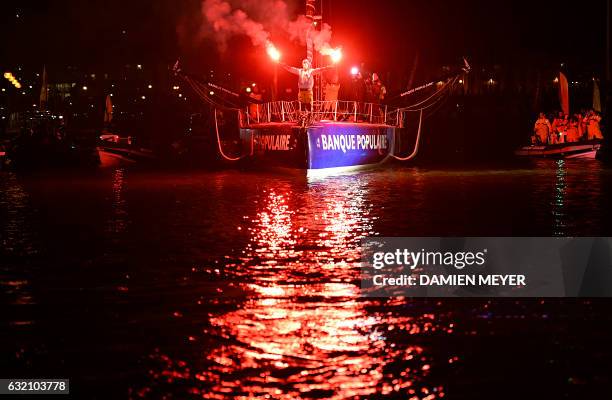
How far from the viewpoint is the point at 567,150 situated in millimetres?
39594

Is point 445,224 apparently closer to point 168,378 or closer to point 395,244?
point 395,244

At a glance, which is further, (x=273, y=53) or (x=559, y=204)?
(x=273, y=53)

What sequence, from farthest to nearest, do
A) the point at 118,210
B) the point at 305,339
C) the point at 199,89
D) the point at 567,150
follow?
the point at 567,150 → the point at 199,89 → the point at 118,210 → the point at 305,339

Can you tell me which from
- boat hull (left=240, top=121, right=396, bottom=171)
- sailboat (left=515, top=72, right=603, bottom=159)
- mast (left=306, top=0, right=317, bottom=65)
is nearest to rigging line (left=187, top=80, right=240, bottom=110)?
boat hull (left=240, top=121, right=396, bottom=171)

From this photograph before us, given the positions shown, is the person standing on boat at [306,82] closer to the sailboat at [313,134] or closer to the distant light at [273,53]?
the sailboat at [313,134]

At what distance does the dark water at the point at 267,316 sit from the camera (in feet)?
21.4

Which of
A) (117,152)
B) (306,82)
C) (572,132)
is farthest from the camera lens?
(117,152)

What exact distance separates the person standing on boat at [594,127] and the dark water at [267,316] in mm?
24894

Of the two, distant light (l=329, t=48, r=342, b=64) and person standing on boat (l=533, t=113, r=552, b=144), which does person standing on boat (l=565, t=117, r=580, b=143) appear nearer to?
person standing on boat (l=533, t=113, r=552, b=144)

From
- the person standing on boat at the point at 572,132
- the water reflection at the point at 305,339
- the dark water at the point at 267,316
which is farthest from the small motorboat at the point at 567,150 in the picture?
the water reflection at the point at 305,339

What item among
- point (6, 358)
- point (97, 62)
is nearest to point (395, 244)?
point (6, 358)

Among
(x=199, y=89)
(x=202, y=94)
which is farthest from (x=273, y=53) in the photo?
(x=199, y=89)

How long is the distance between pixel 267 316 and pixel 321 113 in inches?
925

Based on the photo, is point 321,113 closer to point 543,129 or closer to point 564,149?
point 564,149
